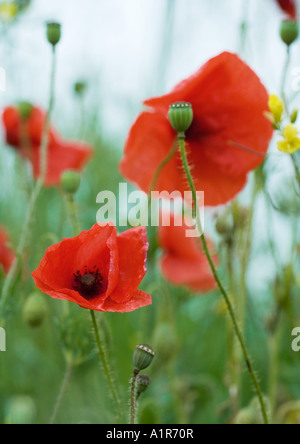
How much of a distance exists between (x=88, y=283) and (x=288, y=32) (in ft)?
1.12

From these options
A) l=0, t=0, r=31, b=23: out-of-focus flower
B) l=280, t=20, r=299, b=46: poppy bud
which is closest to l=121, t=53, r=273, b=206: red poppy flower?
l=280, t=20, r=299, b=46: poppy bud

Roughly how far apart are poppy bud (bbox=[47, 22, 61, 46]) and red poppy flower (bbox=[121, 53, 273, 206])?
12 centimetres

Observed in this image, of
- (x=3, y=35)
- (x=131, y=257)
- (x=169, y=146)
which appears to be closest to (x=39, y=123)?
(x=3, y=35)

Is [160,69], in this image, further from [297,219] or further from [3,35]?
[297,219]

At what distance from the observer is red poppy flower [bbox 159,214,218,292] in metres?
1.23

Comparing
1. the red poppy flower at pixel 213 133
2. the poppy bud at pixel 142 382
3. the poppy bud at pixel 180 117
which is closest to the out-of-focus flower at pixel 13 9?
the red poppy flower at pixel 213 133

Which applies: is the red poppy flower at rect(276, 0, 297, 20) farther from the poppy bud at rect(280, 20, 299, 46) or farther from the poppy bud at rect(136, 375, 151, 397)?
the poppy bud at rect(136, 375, 151, 397)

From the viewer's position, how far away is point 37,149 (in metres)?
1.38

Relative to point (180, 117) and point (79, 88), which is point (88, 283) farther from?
point (79, 88)

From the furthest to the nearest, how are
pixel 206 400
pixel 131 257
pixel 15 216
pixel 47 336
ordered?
pixel 15 216 → pixel 47 336 → pixel 206 400 → pixel 131 257

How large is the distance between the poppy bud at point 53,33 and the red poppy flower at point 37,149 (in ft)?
A: 1.38

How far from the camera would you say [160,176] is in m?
0.93

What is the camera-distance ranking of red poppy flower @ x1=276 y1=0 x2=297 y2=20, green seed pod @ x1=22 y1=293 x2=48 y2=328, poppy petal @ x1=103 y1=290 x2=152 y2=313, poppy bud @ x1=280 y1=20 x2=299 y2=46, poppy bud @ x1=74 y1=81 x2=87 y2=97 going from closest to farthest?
poppy petal @ x1=103 y1=290 x2=152 y2=313 < poppy bud @ x1=280 y1=20 x2=299 y2=46 < green seed pod @ x1=22 y1=293 x2=48 y2=328 < red poppy flower @ x1=276 y1=0 x2=297 y2=20 < poppy bud @ x1=74 y1=81 x2=87 y2=97
